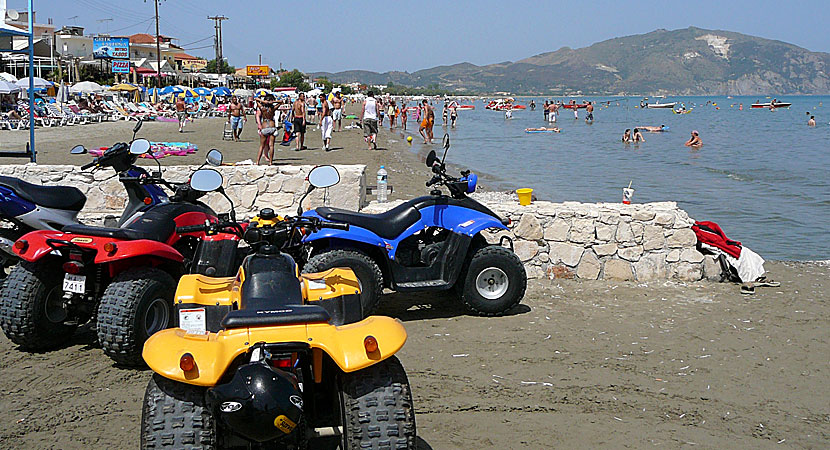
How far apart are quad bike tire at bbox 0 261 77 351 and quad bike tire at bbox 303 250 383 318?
1.91 meters

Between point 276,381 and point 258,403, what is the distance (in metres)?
0.10

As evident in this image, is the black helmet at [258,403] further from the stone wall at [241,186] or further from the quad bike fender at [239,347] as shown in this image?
the stone wall at [241,186]

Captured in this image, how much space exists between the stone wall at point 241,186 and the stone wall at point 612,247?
6.36ft

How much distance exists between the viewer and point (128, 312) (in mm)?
5125

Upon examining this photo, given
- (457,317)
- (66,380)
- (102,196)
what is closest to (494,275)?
(457,317)

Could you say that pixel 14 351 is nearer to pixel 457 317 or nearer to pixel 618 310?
pixel 457 317

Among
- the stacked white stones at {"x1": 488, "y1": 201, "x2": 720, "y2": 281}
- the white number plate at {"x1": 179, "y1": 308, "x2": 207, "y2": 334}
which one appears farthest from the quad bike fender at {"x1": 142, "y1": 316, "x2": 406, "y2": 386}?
the stacked white stones at {"x1": 488, "y1": 201, "x2": 720, "y2": 281}

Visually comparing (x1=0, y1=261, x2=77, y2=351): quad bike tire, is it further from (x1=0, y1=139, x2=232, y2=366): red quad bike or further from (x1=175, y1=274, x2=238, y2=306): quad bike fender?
(x1=175, y1=274, x2=238, y2=306): quad bike fender

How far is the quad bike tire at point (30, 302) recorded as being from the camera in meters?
5.44

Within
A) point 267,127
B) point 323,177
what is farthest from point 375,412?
point 267,127

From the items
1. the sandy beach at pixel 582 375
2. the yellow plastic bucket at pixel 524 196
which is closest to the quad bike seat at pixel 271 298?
the sandy beach at pixel 582 375

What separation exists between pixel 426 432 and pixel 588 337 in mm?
2328

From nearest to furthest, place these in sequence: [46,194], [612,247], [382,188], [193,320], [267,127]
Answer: [193,320]
[46,194]
[612,247]
[382,188]
[267,127]

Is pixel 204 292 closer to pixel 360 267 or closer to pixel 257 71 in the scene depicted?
pixel 360 267
